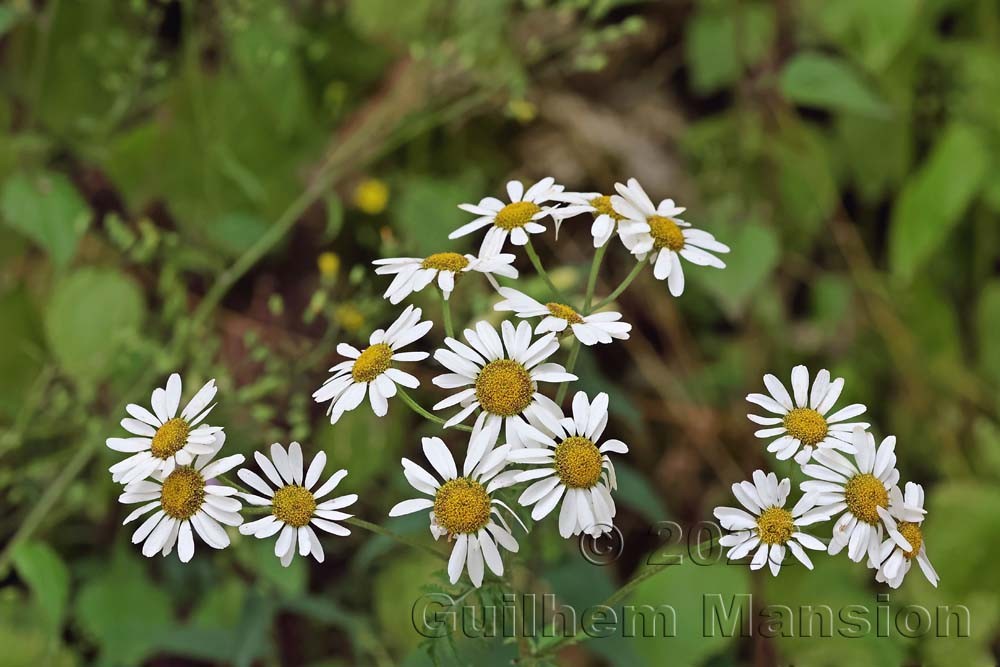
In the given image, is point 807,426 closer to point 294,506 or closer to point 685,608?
point 294,506

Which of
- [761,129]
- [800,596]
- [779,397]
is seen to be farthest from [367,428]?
[761,129]

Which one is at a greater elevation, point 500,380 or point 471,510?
point 500,380

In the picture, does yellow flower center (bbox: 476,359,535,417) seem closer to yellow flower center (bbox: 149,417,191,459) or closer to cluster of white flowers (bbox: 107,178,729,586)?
cluster of white flowers (bbox: 107,178,729,586)

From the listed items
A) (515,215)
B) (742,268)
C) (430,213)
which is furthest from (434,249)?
(515,215)

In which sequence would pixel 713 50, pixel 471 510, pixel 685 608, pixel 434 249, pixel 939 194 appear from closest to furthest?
pixel 471 510 → pixel 685 608 → pixel 434 249 → pixel 939 194 → pixel 713 50

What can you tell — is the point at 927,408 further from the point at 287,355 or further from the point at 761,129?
the point at 287,355

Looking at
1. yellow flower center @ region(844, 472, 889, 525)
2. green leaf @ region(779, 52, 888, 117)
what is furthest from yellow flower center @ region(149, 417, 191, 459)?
green leaf @ region(779, 52, 888, 117)
